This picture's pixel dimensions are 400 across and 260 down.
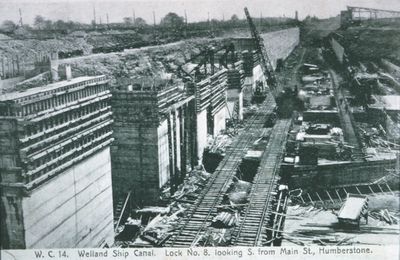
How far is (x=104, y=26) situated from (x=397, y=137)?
4291 cm

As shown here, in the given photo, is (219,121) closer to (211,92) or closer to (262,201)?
(211,92)

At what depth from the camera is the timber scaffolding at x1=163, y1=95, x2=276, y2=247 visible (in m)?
15.9

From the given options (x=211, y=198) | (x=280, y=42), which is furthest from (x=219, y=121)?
(x=280, y=42)

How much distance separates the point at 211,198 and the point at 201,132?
8.44 m

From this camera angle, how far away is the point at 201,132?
27.6 metres

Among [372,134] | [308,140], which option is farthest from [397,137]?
[308,140]

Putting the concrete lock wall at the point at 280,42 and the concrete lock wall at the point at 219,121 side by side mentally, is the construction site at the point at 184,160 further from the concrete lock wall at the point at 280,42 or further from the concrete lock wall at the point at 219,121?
the concrete lock wall at the point at 280,42

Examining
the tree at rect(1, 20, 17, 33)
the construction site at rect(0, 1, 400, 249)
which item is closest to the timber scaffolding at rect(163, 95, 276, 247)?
the construction site at rect(0, 1, 400, 249)

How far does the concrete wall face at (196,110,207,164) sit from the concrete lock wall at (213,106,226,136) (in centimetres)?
234

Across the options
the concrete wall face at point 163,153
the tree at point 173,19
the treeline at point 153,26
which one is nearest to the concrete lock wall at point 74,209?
the concrete wall face at point 163,153

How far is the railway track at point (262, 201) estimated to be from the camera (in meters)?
15.9

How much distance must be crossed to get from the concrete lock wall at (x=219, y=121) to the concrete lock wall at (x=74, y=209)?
1505 cm

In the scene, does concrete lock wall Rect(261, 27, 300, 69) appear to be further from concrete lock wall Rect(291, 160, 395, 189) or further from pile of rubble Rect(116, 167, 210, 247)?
pile of rubble Rect(116, 167, 210, 247)

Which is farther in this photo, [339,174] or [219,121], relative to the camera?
[219,121]
